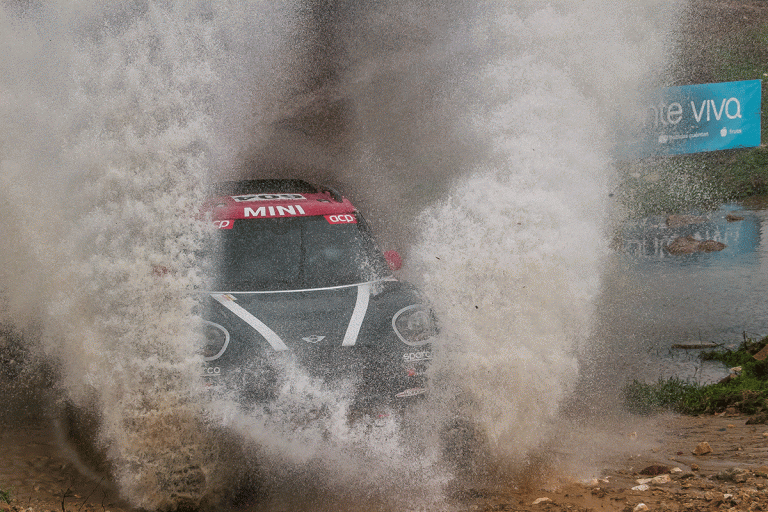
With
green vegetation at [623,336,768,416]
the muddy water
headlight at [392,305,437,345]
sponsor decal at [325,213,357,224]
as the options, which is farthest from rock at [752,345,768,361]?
sponsor decal at [325,213,357,224]

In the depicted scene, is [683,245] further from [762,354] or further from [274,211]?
[274,211]

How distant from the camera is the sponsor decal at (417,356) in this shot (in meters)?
3.29

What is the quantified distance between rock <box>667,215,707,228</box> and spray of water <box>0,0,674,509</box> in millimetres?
3467

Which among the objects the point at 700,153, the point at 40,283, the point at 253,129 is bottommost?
the point at 40,283

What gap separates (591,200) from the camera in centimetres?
535

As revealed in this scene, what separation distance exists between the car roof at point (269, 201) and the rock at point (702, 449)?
275 centimetres

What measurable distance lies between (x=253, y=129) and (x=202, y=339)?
23.3 feet

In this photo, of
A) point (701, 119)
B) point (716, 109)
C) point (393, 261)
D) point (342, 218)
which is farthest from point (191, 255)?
point (716, 109)

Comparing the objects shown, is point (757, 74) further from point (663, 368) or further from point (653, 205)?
point (663, 368)

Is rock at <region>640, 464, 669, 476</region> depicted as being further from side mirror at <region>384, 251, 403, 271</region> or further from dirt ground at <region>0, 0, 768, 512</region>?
side mirror at <region>384, 251, 403, 271</region>

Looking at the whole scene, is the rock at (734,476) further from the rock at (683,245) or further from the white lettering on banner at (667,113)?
the white lettering on banner at (667,113)

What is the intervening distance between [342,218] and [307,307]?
112 centimetres

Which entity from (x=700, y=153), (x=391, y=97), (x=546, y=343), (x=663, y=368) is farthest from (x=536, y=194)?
(x=700, y=153)

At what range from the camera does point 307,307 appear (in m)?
3.48
